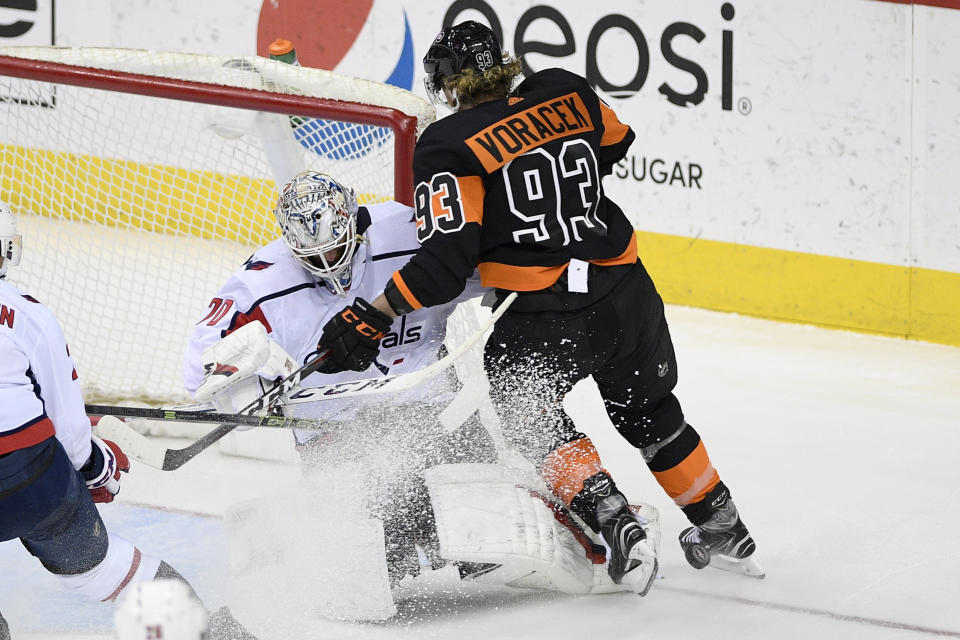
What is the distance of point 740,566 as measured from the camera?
2.82 m

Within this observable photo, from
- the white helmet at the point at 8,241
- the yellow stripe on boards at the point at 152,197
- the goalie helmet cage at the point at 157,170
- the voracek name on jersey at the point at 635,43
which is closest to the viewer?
the white helmet at the point at 8,241

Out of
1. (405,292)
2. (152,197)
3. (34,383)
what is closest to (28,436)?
(34,383)

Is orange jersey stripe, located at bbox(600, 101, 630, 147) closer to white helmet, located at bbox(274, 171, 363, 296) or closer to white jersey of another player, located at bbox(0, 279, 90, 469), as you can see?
white helmet, located at bbox(274, 171, 363, 296)

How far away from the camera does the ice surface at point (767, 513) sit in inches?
101

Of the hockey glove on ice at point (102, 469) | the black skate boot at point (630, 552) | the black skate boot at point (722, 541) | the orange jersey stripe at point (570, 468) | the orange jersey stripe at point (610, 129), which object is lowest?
the black skate boot at point (722, 541)

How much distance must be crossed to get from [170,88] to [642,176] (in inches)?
89.7

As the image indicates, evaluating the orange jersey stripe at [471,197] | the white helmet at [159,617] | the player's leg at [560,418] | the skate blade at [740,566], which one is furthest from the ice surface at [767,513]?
the white helmet at [159,617]

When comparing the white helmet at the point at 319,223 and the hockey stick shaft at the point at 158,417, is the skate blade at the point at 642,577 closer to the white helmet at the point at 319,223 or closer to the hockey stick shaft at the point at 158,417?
the hockey stick shaft at the point at 158,417

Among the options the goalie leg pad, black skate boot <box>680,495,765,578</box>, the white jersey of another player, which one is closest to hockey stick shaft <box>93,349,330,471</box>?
the white jersey of another player

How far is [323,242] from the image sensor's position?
2572mm

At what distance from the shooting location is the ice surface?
2564 mm

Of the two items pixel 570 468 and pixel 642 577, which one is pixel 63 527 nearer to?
pixel 570 468

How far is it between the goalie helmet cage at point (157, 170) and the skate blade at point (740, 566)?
110 centimetres

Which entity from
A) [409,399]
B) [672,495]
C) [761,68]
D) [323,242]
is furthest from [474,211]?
[761,68]
